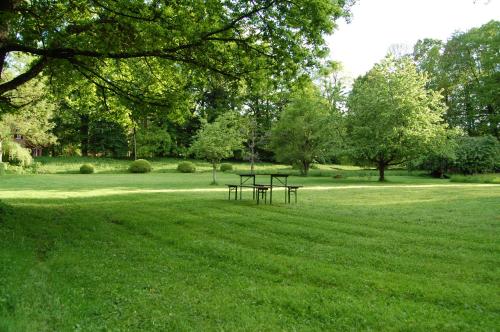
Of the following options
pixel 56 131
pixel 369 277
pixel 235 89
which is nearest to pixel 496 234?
pixel 369 277

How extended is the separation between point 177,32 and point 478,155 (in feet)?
115

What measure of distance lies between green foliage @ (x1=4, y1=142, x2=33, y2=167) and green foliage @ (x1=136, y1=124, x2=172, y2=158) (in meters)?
19.4

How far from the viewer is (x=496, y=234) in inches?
385

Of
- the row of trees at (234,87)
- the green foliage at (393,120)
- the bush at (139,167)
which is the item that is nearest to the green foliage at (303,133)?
the row of trees at (234,87)

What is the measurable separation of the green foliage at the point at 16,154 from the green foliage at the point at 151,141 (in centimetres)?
1940

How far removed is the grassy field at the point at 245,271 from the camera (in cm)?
494

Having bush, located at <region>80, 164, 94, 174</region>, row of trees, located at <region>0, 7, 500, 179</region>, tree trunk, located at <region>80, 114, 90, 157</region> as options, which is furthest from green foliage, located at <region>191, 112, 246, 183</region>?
tree trunk, located at <region>80, 114, 90, 157</region>

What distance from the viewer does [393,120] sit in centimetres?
3091

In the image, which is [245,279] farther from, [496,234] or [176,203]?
[176,203]

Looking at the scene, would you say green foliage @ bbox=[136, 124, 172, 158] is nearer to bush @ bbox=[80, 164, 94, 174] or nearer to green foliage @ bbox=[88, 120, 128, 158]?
green foliage @ bbox=[88, 120, 128, 158]

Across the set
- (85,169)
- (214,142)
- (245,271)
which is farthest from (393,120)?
(85,169)

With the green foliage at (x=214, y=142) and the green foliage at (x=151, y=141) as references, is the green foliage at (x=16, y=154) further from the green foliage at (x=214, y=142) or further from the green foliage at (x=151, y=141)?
the green foliage at (x=151, y=141)

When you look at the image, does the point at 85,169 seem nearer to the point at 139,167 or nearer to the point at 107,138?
the point at 139,167

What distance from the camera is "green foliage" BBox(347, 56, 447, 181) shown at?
3041cm
